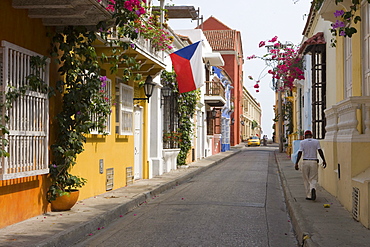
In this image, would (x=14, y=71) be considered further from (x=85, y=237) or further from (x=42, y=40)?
(x=85, y=237)

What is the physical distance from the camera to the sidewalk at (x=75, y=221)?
275 inches

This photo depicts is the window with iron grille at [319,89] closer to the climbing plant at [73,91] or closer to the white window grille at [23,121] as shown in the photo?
the climbing plant at [73,91]

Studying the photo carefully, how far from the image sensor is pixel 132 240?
24.6 ft

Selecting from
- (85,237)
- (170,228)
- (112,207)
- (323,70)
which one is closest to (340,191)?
(170,228)

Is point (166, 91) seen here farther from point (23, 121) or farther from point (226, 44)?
point (226, 44)

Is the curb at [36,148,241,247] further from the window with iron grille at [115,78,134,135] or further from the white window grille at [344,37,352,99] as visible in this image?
the white window grille at [344,37,352,99]

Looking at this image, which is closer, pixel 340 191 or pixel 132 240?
pixel 132 240

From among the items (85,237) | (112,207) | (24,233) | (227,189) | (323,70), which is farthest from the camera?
(323,70)

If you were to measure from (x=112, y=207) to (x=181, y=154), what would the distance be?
12966 mm

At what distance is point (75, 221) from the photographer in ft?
27.6

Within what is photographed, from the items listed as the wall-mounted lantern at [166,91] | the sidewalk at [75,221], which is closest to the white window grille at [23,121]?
the sidewalk at [75,221]

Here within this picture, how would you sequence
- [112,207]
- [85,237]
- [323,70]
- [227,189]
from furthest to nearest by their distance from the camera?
[323,70] < [227,189] < [112,207] < [85,237]

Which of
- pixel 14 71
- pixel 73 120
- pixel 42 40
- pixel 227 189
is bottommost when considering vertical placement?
pixel 227 189

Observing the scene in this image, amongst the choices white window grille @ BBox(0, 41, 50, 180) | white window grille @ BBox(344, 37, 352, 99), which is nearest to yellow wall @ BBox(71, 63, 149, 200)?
→ white window grille @ BBox(0, 41, 50, 180)
